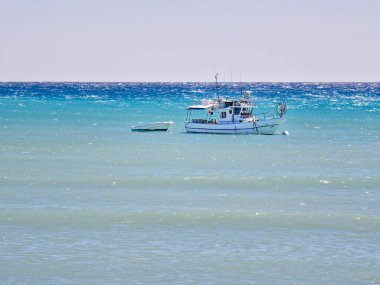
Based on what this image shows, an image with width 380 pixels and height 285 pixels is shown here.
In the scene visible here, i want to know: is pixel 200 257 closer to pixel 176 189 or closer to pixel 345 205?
pixel 345 205

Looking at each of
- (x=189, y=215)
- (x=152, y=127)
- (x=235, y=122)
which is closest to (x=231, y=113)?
(x=235, y=122)

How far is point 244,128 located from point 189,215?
139 feet

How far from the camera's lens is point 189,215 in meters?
31.8

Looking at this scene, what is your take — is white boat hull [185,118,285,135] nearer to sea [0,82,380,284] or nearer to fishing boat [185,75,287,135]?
fishing boat [185,75,287,135]

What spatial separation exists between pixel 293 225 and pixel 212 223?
8.32ft

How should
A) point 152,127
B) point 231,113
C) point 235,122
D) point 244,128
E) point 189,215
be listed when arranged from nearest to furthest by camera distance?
point 189,215
point 244,128
point 235,122
point 231,113
point 152,127

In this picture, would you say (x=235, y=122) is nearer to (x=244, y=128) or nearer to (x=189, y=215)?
(x=244, y=128)

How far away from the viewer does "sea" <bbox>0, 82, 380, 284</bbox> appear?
24.4 m

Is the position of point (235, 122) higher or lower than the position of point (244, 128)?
higher

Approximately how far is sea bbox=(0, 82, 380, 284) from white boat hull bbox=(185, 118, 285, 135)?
12636mm

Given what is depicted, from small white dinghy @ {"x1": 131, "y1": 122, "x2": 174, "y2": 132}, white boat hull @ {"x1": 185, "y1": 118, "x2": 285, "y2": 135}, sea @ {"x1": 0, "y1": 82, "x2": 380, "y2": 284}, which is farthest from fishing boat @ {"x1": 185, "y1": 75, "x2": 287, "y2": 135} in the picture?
sea @ {"x1": 0, "y1": 82, "x2": 380, "y2": 284}

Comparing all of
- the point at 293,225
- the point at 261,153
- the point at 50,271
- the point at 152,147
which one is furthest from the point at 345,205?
the point at 152,147

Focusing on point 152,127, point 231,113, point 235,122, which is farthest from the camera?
point 152,127

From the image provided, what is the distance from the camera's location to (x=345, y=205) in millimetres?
34312
